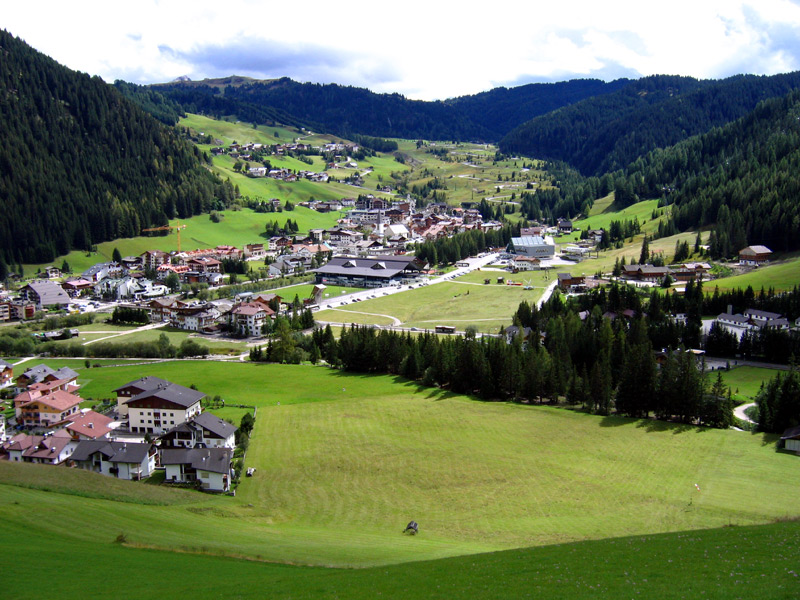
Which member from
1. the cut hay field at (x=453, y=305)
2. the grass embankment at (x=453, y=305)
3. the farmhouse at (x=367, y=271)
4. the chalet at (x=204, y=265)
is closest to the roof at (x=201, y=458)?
the grass embankment at (x=453, y=305)

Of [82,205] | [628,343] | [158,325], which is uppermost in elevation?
[82,205]

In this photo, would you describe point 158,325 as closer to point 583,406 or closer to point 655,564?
point 583,406

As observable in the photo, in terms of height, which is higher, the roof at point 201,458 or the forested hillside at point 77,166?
the forested hillside at point 77,166

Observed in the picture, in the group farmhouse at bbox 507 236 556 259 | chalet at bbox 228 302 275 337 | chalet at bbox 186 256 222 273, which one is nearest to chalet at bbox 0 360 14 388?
chalet at bbox 228 302 275 337

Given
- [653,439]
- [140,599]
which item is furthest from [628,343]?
[140,599]

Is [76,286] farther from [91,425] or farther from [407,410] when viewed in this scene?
[407,410]

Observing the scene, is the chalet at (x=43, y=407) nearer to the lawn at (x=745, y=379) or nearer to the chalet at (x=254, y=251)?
the lawn at (x=745, y=379)
